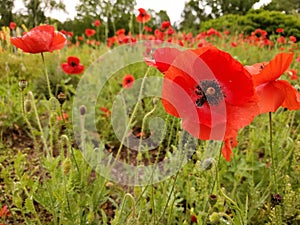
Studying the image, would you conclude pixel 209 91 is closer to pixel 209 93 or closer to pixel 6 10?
pixel 209 93

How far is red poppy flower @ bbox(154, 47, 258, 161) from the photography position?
0.55 meters

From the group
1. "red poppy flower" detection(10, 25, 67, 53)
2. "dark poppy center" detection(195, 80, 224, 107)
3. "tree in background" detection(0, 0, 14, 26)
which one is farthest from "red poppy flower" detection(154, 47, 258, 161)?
"tree in background" detection(0, 0, 14, 26)

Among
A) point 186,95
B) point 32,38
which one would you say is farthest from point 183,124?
point 32,38

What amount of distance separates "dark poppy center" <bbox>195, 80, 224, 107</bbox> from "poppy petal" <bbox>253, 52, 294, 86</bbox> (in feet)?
0.33

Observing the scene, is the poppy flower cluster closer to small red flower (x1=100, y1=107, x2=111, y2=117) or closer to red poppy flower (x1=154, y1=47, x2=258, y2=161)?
red poppy flower (x1=154, y1=47, x2=258, y2=161)

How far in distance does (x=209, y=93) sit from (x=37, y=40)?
0.58m

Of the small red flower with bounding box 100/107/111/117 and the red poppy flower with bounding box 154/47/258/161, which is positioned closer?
the red poppy flower with bounding box 154/47/258/161

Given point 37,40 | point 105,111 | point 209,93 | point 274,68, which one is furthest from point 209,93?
point 105,111

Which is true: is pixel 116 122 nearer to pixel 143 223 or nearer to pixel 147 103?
pixel 147 103

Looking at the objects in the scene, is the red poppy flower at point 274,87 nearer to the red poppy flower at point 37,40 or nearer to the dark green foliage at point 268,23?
the red poppy flower at point 37,40

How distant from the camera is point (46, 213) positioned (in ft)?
5.11

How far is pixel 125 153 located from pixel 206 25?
8963 mm

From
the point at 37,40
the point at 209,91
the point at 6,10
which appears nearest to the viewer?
the point at 209,91

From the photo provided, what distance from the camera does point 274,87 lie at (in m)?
0.65
